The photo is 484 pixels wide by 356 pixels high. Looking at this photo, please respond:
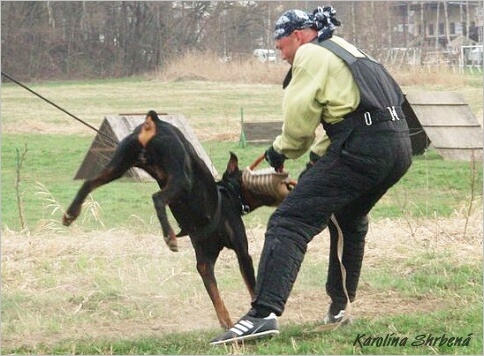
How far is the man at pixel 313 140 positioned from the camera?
5820 mm

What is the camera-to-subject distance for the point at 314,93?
5.76 metres

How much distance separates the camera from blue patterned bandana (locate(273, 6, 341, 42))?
6094mm

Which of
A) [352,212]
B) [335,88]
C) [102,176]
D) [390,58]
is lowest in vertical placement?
[390,58]

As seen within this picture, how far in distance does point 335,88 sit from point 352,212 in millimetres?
1021

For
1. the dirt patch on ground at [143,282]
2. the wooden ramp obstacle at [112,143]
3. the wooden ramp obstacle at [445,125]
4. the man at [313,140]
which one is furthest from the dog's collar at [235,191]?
the wooden ramp obstacle at [445,125]

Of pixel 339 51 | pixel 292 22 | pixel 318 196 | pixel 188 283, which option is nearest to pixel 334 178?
pixel 318 196

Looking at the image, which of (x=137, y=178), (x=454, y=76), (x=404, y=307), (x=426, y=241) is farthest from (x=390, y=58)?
(x=404, y=307)

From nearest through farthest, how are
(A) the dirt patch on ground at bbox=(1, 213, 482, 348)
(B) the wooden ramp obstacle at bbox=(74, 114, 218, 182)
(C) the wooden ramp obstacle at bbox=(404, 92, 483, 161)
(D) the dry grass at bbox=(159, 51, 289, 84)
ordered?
(A) the dirt patch on ground at bbox=(1, 213, 482, 348)
(B) the wooden ramp obstacle at bbox=(74, 114, 218, 182)
(C) the wooden ramp obstacle at bbox=(404, 92, 483, 161)
(D) the dry grass at bbox=(159, 51, 289, 84)

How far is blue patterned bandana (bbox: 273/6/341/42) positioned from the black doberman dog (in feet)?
2.89

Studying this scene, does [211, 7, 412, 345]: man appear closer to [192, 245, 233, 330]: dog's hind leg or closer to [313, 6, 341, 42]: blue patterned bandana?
[313, 6, 341, 42]: blue patterned bandana

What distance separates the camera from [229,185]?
6594mm

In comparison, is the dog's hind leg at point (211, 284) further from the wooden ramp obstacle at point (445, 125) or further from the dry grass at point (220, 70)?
the dry grass at point (220, 70)

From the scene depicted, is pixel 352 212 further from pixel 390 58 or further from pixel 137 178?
pixel 390 58

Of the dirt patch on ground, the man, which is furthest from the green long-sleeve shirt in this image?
the dirt patch on ground
